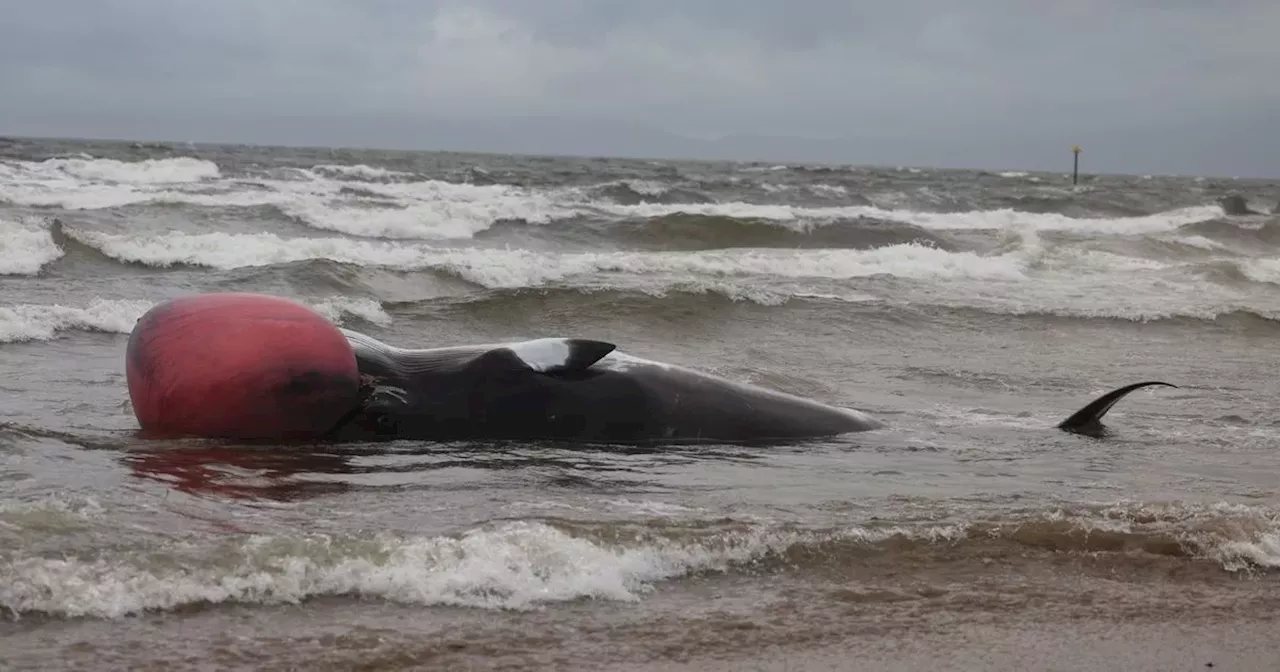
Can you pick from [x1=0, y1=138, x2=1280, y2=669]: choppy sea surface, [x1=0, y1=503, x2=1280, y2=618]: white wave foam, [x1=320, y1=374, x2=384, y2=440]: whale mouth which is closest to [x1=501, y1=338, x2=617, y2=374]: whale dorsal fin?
[x1=0, y1=138, x2=1280, y2=669]: choppy sea surface

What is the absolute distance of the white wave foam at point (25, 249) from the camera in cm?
1488

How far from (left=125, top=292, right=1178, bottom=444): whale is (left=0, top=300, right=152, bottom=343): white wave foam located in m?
4.34

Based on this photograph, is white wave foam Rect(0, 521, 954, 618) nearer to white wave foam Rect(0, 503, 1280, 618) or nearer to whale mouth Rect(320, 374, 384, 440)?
white wave foam Rect(0, 503, 1280, 618)

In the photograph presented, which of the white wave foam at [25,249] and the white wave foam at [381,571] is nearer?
the white wave foam at [381,571]

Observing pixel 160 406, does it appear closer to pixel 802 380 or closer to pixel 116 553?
pixel 116 553

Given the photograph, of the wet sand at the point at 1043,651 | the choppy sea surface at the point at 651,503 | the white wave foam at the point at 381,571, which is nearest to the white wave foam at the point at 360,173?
the choppy sea surface at the point at 651,503

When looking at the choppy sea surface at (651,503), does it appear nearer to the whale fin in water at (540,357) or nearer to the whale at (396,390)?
the whale at (396,390)

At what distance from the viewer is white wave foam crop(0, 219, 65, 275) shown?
14.9 m

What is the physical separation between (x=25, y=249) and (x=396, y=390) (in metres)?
11.2

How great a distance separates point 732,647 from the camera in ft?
12.8

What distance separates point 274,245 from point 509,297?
233 inches

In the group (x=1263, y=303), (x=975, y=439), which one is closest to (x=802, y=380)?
(x=975, y=439)

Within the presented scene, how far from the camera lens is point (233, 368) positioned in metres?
5.79

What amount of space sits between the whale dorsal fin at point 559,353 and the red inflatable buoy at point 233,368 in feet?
2.77
